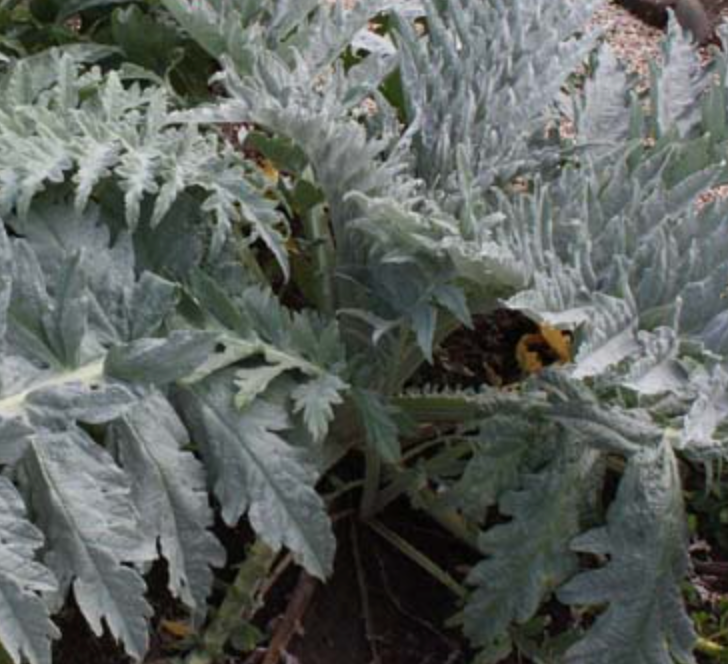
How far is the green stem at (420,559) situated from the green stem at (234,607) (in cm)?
23

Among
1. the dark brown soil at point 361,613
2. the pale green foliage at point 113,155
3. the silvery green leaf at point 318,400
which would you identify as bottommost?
the dark brown soil at point 361,613

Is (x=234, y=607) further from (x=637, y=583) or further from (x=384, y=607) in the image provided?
(x=637, y=583)

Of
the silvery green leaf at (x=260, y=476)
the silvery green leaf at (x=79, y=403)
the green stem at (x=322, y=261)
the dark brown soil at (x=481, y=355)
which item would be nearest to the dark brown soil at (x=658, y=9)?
the dark brown soil at (x=481, y=355)

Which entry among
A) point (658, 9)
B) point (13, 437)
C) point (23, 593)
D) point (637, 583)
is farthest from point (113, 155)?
point (658, 9)

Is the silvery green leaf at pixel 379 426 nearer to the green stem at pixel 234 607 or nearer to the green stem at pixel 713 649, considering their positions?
the green stem at pixel 234 607

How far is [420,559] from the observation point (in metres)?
2.25

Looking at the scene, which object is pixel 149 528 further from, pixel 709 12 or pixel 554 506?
pixel 709 12

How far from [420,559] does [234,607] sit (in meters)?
0.31

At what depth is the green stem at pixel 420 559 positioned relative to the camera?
7.27 feet

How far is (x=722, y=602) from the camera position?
2309mm

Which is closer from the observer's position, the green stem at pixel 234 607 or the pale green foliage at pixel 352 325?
the pale green foliage at pixel 352 325

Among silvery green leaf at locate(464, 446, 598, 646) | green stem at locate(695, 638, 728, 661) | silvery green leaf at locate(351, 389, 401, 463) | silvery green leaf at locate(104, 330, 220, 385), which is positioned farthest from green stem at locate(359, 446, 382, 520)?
green stem at locate(695, 638, 728, 661)

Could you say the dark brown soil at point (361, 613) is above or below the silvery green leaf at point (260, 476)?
below

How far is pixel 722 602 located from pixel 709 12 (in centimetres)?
192
